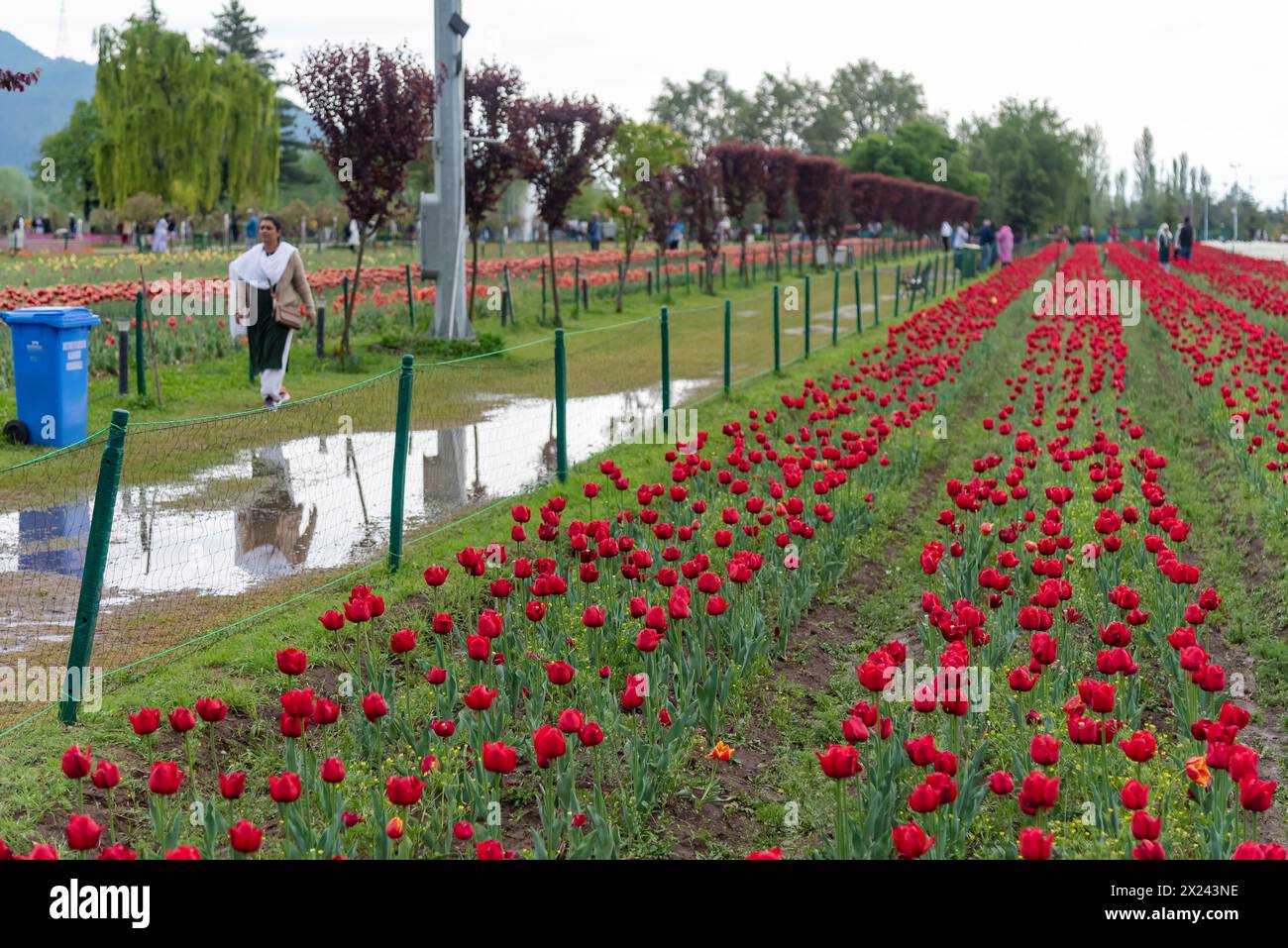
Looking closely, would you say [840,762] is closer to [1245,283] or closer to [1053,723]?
[1053,723]

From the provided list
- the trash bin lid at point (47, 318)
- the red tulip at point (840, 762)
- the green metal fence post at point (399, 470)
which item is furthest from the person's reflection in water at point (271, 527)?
the red tulip at point (840, 762)

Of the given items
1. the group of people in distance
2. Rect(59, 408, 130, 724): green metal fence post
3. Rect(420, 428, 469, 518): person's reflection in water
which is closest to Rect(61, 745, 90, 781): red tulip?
Rect(59, 408, 130, 724): green metal fence post

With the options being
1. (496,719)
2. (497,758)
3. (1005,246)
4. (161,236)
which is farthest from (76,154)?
(497,758)

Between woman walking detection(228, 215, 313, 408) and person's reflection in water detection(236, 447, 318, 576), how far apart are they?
232cm

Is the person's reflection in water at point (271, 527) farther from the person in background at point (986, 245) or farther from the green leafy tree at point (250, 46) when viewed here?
the green leafy tree at point (250, 46)

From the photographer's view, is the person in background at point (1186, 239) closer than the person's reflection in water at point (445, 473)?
No

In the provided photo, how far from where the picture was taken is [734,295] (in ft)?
109

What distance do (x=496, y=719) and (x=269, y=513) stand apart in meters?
4.42

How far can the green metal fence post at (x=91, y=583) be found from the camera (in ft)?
17.7

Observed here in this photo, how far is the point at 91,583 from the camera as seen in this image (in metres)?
5.40

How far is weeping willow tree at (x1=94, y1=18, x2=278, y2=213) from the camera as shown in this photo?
4734 cm

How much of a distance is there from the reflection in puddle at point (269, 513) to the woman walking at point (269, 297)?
1113 mm

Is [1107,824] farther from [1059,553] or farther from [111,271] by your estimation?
[111,271]
